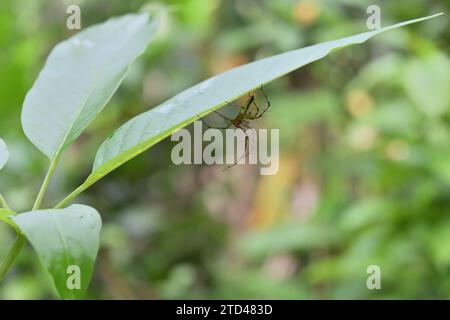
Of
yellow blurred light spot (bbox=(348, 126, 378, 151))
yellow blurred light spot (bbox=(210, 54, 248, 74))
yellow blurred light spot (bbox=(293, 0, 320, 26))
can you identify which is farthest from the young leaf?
yellow blurred light spot (bbox=(210, 54, 248, 74))

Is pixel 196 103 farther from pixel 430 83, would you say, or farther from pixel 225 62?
pixel 225 62

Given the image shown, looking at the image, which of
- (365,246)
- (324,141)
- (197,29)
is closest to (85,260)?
(365,246)

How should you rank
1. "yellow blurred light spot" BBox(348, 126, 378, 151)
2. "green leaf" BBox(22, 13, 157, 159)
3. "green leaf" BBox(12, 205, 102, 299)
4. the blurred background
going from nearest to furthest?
1. "green leaf" BBox(12, 205, 102, 299)
2. "green leaf" BBox(22, 13, 157, 159)
3. the blurred background
4. "yellow blurred light spot" BBox(348, 126, 378, 151)

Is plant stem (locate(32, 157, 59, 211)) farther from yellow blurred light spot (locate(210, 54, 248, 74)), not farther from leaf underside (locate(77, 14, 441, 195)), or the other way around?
yellow blurred light spot (locate(210, 54, 248, 74))

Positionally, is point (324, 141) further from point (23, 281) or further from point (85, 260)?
point (85, 260)

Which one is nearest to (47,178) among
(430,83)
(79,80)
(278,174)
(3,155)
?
(3,155)

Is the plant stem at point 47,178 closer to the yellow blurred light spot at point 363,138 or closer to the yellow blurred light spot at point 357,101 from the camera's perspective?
the yellow blurred light spot at point 363,138
